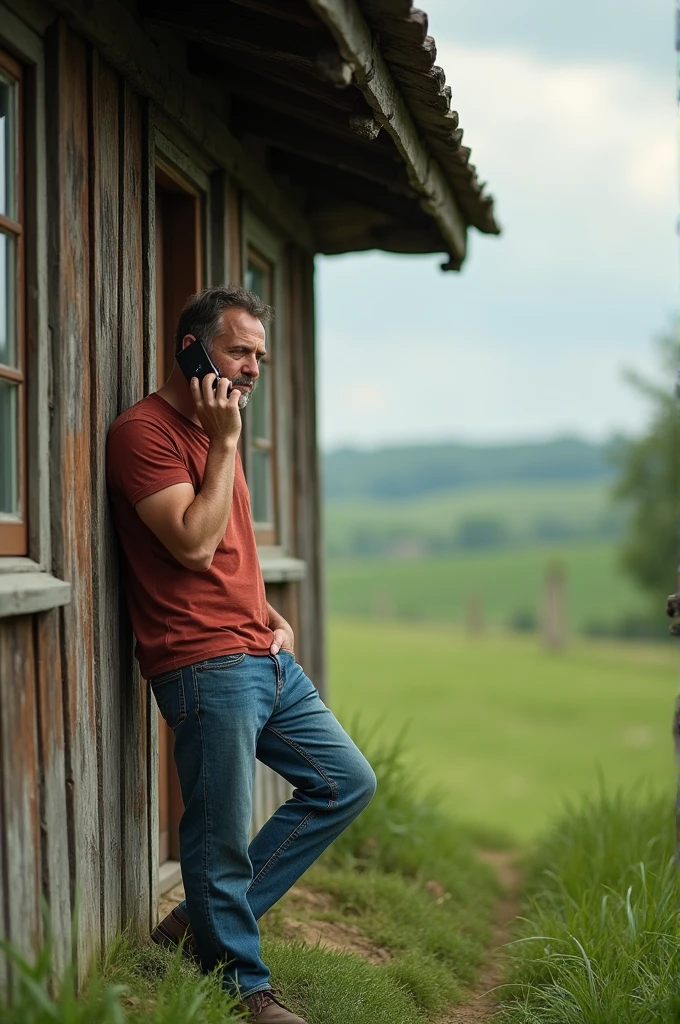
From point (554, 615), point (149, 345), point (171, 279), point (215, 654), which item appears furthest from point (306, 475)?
point (554, 615)

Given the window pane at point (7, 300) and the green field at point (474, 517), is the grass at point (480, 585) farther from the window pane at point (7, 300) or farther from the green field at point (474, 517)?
the window pane at point (7, 300)

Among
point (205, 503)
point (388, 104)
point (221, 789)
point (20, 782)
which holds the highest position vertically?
point (388, 104)

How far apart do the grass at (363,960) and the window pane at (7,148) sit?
2069 mm

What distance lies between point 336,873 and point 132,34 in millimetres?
3951

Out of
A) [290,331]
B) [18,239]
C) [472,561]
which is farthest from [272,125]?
[472,561]

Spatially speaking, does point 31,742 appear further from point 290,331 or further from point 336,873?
point 290,331

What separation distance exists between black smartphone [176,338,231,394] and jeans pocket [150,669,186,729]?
912mm

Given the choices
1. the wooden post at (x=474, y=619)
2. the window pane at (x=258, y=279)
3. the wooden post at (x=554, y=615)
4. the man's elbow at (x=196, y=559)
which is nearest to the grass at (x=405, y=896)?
the man's elbow at (x=196, y=559)

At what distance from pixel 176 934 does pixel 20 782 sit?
104 cm

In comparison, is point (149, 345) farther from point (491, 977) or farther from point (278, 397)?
point (491, 977)

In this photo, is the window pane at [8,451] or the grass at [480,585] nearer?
the window pane at [8,451]

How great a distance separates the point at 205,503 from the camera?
3518 mm

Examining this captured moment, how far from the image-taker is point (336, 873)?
232 inches

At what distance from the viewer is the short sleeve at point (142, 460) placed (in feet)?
11.6
